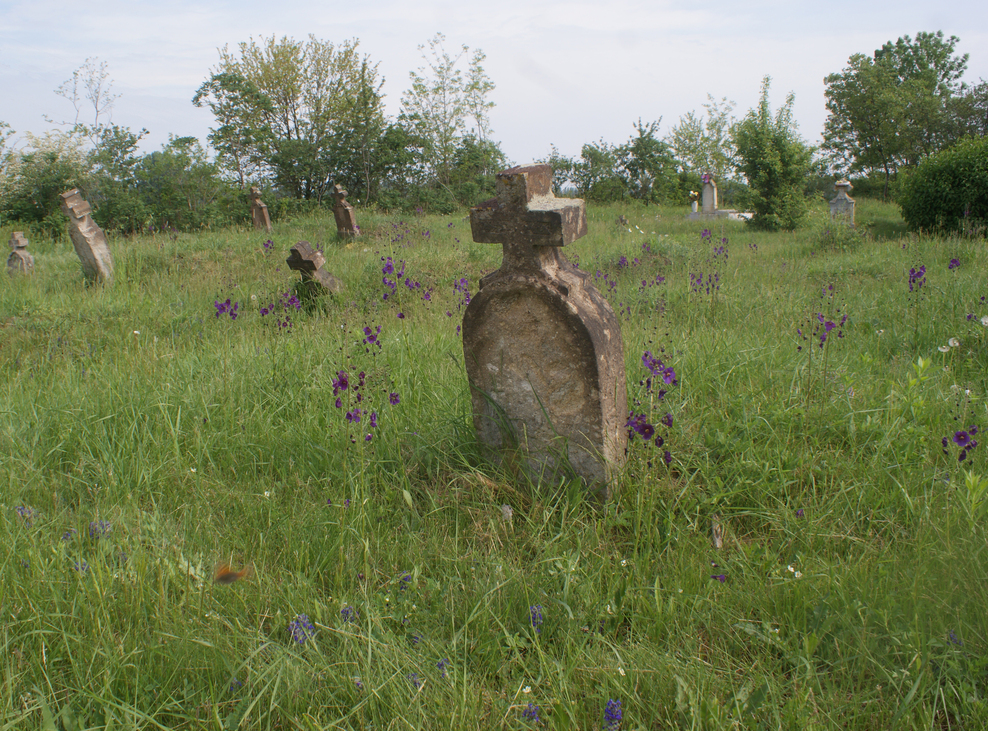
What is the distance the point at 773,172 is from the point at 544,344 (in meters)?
15.7

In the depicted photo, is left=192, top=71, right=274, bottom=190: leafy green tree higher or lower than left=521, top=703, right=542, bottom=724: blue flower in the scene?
higher

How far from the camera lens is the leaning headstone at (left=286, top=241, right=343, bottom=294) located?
6.82m

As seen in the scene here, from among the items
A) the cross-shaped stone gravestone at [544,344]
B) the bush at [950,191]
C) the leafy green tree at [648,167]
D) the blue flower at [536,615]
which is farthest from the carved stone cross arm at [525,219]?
the leafy green tree at [648,167]

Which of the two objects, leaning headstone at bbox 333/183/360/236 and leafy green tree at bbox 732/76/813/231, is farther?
leafy green tree at bbox 732/76/813/231

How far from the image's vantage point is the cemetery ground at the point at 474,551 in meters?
1.71

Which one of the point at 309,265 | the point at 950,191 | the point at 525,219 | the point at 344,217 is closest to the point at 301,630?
the point at 525,219

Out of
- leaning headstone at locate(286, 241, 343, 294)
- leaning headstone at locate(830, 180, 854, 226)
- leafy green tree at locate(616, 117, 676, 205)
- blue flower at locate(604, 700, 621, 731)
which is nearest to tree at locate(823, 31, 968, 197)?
leafy green tree at locate(616, 117, 676, 205)

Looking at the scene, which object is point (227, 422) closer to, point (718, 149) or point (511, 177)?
point (511, 177)

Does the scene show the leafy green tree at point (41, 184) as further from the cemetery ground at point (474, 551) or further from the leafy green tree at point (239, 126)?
the cemetery ground at point (474, 551)

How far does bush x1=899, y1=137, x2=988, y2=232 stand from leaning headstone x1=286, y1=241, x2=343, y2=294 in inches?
407

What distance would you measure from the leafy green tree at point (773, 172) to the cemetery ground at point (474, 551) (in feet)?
42.1

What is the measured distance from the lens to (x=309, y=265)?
6.88 meters

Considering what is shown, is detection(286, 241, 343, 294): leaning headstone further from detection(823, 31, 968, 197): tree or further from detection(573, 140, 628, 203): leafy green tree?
detection(823, 31, 968, 197): tree

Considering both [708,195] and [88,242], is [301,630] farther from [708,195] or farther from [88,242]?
[708,195]
